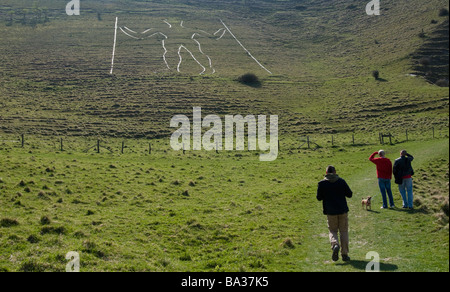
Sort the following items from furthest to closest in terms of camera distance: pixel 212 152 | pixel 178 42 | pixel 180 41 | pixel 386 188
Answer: pixel 180 41
pixel 178 42
pixel 212 152
pixel 386 188

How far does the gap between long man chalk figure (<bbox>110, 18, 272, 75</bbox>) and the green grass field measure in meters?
1.76

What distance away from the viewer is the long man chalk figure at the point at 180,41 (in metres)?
103

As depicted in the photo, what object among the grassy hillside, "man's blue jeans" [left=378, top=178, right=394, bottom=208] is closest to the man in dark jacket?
"man's blue jeans" [left=378, top=178, right=394, bottom=208]

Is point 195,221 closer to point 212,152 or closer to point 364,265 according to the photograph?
point 364,265

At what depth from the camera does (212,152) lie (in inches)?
1854

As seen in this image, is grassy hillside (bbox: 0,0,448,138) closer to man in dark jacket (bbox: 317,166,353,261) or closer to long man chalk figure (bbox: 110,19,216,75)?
long man chalk figure (bbox: 110,19,216,75)

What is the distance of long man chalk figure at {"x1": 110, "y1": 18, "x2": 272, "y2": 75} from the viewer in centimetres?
10294

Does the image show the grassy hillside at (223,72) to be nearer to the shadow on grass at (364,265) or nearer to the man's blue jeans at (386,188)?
the man's blue jeans at (386,188)

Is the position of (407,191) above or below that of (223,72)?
below

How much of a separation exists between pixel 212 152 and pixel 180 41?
8128cm

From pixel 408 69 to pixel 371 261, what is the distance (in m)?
82.4

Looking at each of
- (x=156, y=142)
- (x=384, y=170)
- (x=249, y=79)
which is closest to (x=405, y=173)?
(x=384, y=170)

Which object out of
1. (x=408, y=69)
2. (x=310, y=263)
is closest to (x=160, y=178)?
(x=310, y=263)

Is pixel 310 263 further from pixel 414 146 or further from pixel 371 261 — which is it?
pixel 414 146
